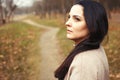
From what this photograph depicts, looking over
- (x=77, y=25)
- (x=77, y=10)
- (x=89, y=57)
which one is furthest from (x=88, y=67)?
(x=77, y=10)

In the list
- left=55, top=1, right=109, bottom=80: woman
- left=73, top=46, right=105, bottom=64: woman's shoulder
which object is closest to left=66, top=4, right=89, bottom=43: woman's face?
left=55, top=1, right=109, bottom=80: woman

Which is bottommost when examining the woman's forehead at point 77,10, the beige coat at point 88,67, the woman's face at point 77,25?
the beige coat at point 88,67

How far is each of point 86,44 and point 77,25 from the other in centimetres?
15

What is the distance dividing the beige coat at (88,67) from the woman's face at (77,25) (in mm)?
145

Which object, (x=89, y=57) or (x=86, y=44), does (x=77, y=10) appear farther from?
(x=89, y=57)

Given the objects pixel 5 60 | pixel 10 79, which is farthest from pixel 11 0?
pixel 10 79

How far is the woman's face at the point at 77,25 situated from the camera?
2221 millimetres

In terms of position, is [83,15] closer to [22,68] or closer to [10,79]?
[10,79]

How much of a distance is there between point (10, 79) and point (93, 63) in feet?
29.5

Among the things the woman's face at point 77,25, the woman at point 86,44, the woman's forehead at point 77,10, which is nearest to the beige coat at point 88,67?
the woman at point 86,44

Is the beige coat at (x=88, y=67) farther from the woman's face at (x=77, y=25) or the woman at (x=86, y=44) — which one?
the woman's face at (x=77, y=25)

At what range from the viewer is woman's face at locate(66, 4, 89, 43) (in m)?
2.22

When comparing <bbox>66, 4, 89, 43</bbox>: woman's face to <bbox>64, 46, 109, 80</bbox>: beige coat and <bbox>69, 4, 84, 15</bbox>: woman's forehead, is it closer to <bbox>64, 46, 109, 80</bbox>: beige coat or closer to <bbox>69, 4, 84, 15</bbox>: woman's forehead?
<bbox>69, 4, 84, 15</bbox>: woman's forehead

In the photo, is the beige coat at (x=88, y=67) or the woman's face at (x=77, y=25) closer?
the beige coat at (x=88, y=67)
